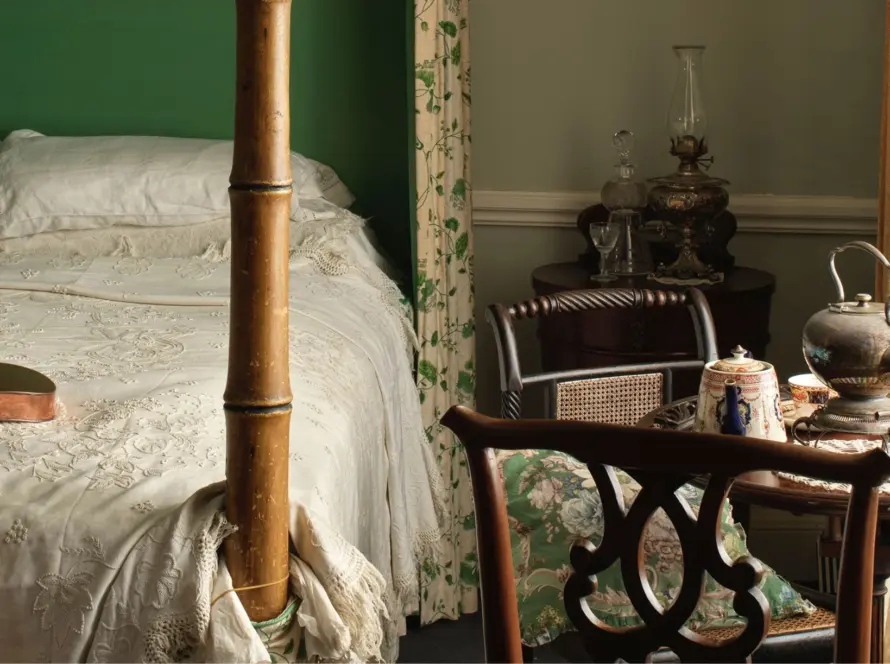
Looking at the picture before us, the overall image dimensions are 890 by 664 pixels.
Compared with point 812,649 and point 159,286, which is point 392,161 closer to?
point 159,286

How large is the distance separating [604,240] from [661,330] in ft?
0.97

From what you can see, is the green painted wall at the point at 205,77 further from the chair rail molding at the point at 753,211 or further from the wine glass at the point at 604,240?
the wine glass at the point at 604,240

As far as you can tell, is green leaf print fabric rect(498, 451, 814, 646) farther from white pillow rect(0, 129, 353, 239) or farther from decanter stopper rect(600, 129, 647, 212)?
white pillow rect(0, 129, 353, 239)

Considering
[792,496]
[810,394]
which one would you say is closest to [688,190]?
[810,394]

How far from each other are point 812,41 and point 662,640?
2426 mm

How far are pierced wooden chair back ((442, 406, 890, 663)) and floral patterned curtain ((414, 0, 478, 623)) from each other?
177 centimetres

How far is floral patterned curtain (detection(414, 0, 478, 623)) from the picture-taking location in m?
2.94

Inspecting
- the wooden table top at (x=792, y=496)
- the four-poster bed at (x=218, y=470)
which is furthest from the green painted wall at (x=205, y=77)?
the wooden table top at (x=792, y=496)

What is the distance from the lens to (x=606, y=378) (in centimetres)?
223

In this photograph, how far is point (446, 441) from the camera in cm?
303

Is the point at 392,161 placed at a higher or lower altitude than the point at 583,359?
higher

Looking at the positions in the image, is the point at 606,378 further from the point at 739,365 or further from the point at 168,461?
the point at 168,461

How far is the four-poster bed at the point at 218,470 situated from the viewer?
1438 millimetres

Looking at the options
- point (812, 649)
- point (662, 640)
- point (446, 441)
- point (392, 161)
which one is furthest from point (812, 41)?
point (662, 640)
